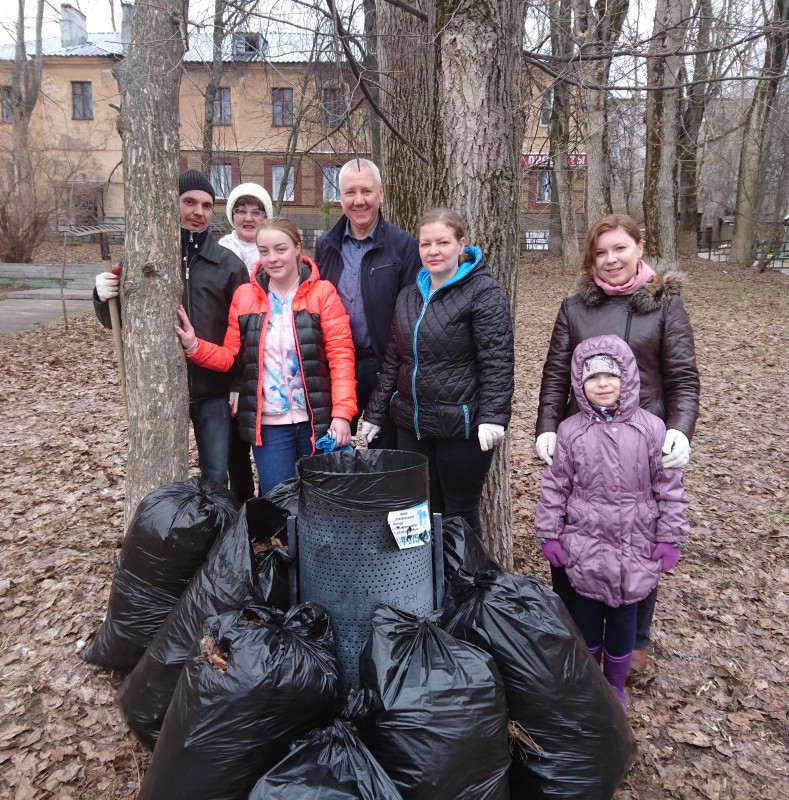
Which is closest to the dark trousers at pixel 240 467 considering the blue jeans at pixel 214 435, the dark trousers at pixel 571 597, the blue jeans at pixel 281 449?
the blue jeans at pixel 214 435

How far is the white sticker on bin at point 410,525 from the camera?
7.12 feet

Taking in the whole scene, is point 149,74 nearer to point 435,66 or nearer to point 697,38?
point 435,66

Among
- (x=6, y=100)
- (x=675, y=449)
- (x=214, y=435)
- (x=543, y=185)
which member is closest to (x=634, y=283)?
(x=675, y=449)

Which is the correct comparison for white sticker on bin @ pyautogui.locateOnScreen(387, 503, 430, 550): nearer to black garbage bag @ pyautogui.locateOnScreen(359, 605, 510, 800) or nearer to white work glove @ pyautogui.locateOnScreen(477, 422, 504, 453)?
black garbage bag @ pyautogui.locateOnScreen(359, 605, 510, 800)

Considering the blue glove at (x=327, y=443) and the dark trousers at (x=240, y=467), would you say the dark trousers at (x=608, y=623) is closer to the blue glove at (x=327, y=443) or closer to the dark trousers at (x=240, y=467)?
the blue glove at (x=327, y=443)

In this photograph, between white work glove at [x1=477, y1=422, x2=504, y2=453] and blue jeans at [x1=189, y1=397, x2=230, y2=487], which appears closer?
white work glove at [x1=477, y1=422, x2=504, y2=453]

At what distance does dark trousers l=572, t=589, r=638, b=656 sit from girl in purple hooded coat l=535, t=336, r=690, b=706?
0.21 ft

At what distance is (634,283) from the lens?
2617 mm

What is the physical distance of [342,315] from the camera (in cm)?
306

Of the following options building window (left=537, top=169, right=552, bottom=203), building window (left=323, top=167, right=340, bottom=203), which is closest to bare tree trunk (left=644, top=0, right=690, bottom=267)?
building window (left=537, top=169, right=552, bottom=203)

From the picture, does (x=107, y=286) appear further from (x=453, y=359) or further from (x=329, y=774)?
(x=329, y=774)

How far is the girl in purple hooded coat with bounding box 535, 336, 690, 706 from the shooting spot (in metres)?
2.43

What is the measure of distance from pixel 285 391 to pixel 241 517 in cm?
79

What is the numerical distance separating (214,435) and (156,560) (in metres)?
0.91
